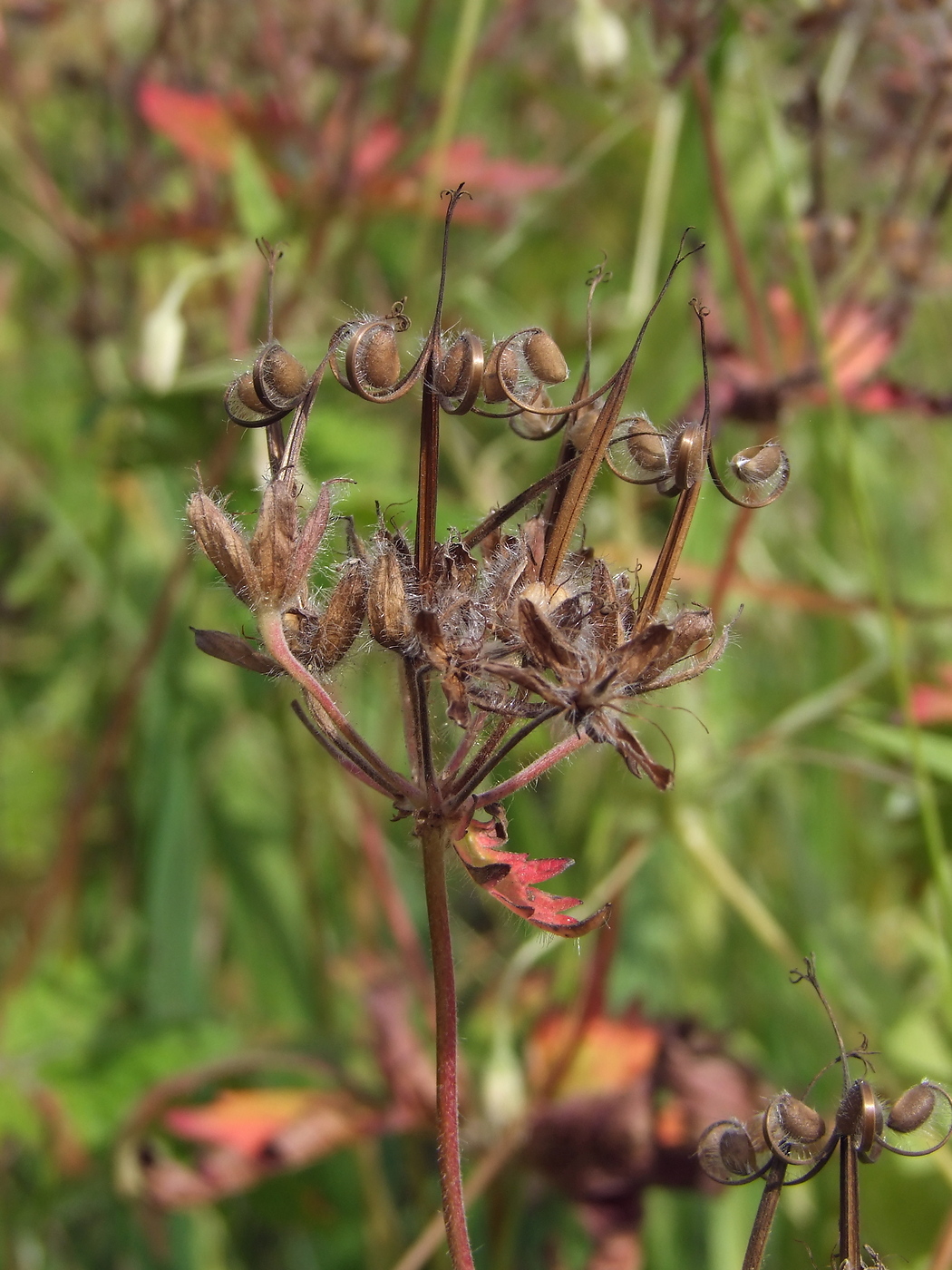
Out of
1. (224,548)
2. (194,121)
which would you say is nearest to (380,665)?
(224,548)

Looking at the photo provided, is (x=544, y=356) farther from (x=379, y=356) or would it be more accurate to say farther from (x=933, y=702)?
(x=933, y=702)

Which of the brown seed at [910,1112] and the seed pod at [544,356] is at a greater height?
the seed pod at [544,356]

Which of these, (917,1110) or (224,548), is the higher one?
(224,548)

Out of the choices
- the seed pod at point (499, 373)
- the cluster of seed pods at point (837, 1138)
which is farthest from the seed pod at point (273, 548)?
the cluster of seed pods at point (837, 1138)

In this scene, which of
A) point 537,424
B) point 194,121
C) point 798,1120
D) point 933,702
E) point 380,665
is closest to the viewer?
point 798,1120

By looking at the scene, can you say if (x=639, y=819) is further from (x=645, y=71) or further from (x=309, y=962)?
(x=645, y=71)

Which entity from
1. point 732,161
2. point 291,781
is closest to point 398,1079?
point 291,781

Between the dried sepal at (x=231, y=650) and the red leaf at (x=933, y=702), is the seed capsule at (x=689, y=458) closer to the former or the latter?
the dried sepal at (x=231, y=650)
